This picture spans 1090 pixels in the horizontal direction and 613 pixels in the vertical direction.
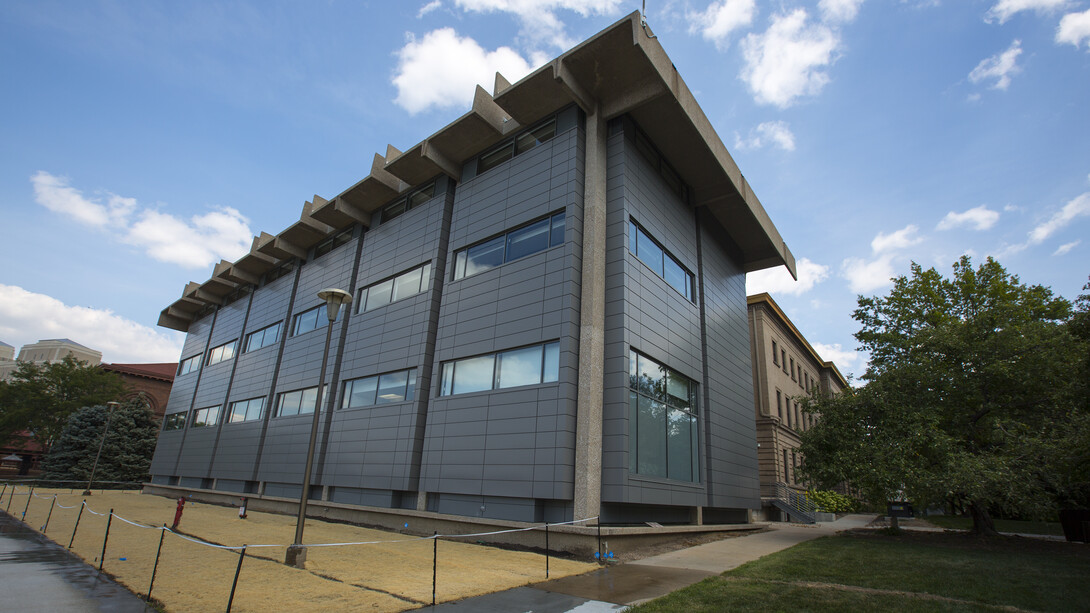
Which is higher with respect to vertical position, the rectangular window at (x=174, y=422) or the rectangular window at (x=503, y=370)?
the rectangular window at (x=503, y=370)

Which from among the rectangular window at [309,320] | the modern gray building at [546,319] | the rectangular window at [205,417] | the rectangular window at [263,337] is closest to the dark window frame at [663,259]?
the modern gray building at [546,319]

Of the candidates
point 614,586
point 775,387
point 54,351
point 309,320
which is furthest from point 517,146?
point 54,351

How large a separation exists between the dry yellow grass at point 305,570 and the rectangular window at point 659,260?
Result: 1035 cm

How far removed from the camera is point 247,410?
30.3 meters

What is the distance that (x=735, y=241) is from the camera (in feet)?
88.6

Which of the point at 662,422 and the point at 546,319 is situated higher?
the point at 546,319

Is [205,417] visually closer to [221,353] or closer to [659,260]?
[221,353]

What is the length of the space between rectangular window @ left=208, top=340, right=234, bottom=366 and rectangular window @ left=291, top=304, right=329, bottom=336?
8935mm

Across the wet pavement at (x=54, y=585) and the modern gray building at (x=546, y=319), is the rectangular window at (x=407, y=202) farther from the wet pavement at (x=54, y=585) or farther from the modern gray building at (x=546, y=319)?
the wet pavement at (x=54, y=585)

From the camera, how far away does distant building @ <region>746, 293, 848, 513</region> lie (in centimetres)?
3173

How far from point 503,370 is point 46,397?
2253 inches

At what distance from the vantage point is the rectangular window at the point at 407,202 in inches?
928

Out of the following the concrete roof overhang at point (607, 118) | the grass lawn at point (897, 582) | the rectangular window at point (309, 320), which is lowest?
the grass lawn at point (897, 582)

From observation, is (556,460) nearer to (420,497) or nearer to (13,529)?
(420,497)
